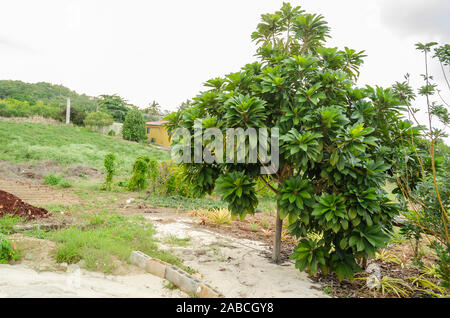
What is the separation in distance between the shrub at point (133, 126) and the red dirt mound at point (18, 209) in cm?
2215

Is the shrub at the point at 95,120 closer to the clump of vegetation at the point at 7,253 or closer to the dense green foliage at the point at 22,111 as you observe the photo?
the dense green foliage at the point at 22,111

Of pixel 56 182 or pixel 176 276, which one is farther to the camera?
pixel 56 182

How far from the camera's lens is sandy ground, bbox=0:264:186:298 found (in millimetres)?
2600

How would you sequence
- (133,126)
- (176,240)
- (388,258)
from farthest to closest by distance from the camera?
(133,126), (176,240), (388,258)

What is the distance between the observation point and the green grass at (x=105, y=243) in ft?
11.5

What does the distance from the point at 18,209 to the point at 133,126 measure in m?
22.8

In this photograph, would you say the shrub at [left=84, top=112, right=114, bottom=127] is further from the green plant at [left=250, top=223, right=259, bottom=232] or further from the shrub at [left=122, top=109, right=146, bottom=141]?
the green plant at [left=250, top=223, right=259, bottom=232]

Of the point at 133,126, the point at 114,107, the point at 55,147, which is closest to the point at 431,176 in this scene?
the point at 55,147

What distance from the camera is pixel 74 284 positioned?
114 inches

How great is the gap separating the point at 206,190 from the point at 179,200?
545 centimetres

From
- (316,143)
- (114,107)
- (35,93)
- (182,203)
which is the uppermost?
(35,93)

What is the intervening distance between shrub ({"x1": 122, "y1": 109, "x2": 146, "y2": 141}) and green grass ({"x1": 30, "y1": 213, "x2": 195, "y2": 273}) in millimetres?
23063

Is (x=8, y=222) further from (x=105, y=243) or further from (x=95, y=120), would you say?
(x=95, y=120)
